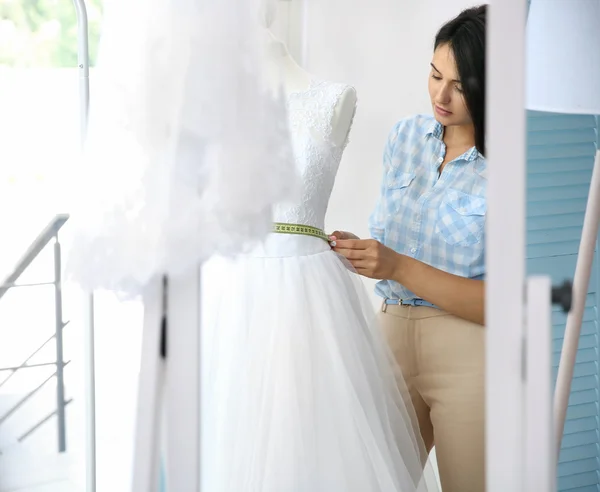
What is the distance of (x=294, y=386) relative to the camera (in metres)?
1.10

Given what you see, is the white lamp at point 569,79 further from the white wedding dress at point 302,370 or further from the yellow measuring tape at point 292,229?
the yellow measuring tape at point 292,229

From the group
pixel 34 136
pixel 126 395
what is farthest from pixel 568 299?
pixel 34 136

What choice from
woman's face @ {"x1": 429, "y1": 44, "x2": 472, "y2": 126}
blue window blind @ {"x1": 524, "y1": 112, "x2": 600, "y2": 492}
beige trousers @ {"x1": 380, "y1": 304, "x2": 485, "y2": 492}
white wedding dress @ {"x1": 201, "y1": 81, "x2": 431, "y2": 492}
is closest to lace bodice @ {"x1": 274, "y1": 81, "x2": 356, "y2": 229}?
white wedding dress @ {"x1": 201, "y1": 81, "x2": 431, "y2": 492}

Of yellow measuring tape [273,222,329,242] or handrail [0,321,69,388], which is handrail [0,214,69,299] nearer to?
handrail [0,321,69,388]

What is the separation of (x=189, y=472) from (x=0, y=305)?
848 millimetres

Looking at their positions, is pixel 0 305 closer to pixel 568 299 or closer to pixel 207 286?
pixel 207 286

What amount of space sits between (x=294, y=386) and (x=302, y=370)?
0.03m

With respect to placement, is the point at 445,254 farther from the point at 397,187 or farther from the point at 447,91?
the point at 447,91

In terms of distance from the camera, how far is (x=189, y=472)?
0.82m

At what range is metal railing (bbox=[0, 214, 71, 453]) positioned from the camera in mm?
1510

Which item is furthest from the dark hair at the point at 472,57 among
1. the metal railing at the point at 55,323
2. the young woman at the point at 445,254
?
the metal railing at the point at 55,323

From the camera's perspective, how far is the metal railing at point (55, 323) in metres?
1.51

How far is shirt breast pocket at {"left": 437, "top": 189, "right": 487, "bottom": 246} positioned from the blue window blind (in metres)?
0.33

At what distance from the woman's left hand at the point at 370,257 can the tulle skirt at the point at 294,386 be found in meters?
0.03
